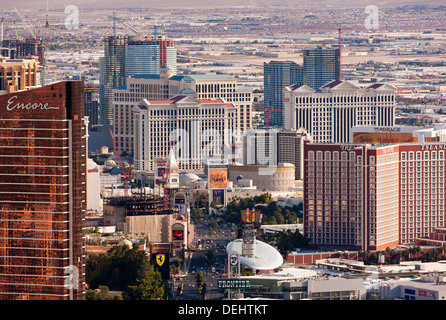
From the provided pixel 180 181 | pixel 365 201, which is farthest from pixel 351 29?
pixel 365 201

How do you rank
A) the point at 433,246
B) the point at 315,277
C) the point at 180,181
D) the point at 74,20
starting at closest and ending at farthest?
the point at 315,277 → the point at 433,246 → the point at 180,181 → the point at 74,20

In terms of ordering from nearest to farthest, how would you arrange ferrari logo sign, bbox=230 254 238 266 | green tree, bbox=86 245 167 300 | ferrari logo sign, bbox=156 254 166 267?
green tree, bbox=86 245 167 300
ferrari logo sign, bbox=230 254 238 266
ferrari logo sign, bbox=156 254 166 267

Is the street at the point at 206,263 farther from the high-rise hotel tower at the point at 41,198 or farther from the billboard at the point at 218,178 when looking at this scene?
the high-rise hotel tower at the point at 41,198

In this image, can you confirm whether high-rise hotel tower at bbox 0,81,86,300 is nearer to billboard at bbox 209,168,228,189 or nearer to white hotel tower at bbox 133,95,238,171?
billboard at bbox 209,168,228,189

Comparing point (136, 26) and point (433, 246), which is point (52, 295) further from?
point (136, 26)

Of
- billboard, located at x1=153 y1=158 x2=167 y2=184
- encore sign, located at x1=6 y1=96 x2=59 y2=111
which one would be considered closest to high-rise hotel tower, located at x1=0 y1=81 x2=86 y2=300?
encore sign, located at x1=6 y1=96 x2=59 y2=111

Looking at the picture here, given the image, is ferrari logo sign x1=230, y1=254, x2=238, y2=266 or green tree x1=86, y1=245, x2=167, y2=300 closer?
green tree x1=86, y1=245, x2=167, y2=300

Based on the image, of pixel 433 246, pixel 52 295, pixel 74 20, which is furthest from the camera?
pixel 74 20

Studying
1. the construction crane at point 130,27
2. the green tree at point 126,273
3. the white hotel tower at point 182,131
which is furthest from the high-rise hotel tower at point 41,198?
the construction crane at point 130,27
